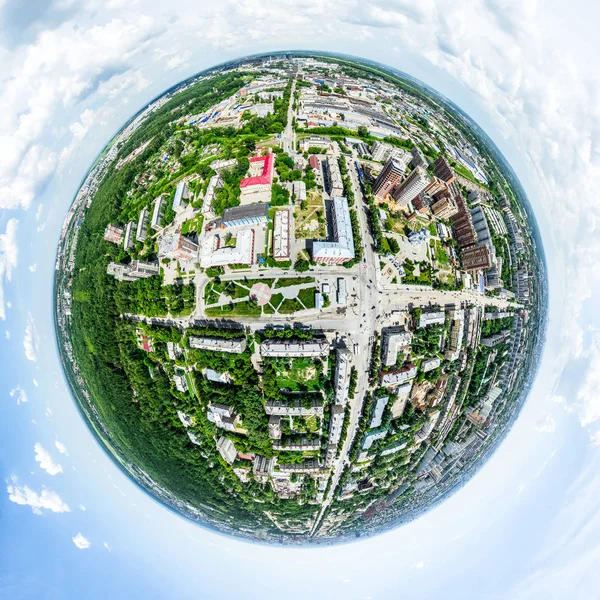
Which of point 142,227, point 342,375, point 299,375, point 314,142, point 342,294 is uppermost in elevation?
point 314,142

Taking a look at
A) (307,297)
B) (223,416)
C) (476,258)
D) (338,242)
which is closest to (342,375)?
(307,297)

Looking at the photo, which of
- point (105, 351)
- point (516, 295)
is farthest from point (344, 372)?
point (105, 351)

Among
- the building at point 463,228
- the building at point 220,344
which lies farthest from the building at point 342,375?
the building at point 463,228

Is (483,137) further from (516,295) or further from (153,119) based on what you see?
(153,119)

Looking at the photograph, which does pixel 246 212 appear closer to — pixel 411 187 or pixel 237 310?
pixel 237 310

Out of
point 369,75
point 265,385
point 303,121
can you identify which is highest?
point 369,75

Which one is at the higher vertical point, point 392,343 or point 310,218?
point 310,218
